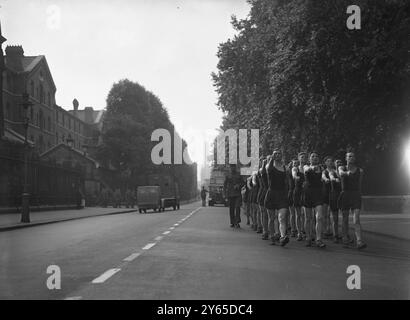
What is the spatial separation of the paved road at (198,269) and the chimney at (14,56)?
48859 mm

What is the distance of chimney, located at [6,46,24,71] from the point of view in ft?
193

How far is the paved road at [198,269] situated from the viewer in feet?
21.6

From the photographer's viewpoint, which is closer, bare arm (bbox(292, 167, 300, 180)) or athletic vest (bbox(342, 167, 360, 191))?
athletic vest (bbox(342, 167, 360, 191))

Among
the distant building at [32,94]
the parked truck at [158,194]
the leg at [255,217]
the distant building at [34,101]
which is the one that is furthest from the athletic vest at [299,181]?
the distant building at [32,94]

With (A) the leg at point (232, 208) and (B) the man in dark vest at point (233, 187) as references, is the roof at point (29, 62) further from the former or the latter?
(B) the man in dark vest at point (233, 187)

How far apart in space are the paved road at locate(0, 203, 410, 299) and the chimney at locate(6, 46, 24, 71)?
48.9m

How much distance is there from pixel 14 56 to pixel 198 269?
56.7 meters

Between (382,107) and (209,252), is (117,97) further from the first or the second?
(209,252)

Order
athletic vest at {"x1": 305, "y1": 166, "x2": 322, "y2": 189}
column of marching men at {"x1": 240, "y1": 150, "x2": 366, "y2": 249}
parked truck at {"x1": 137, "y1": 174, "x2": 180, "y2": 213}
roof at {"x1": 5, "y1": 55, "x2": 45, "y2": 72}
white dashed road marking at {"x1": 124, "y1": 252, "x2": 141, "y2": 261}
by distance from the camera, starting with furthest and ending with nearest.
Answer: roof at {"x1": 5, "y1": 55, "x2": 45, "y2": 72} < parked truck at {"x1": 137, "y1": 174, "x2": 180, "y2": 213} < athletic vest at {"x1": 305, "y1": 166, "x2": 322, "y2": 189} < column of marching men at {"x1": 240, "y1": 150, "x2": 366, "y2": 249} < white dashed road marking at {"x1": 124, "y1": 252, "x2": 141, "y2": 261}

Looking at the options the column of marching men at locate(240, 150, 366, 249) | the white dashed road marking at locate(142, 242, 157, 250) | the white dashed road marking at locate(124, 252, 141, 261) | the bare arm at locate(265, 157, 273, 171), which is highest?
the bare arm at locate(265, 157, 273, 171)

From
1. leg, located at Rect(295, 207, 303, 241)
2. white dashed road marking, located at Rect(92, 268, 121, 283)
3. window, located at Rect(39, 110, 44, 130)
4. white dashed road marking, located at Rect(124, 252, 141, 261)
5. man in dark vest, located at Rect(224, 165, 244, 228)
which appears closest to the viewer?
white dashed road marking, located at Rect(92, 268, 121, 283)

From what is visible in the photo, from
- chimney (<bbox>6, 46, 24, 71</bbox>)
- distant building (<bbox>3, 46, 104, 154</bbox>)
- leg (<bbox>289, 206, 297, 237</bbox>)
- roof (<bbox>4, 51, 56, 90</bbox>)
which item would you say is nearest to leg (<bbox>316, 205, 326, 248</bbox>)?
leg (<bbox>289, 206, 297, 237</bbox>)

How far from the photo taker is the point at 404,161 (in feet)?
102

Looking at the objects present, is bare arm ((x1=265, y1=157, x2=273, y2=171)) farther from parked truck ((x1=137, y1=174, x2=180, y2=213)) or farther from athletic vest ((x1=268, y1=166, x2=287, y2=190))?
parked truck ((x1=137, y1=174, x2=180, y2=213))
